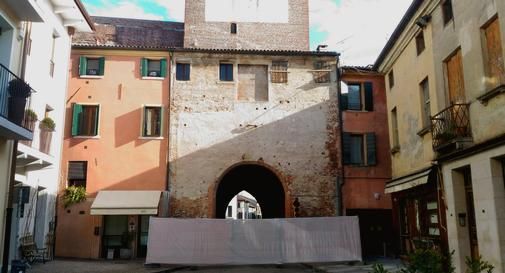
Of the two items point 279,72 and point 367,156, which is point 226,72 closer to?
point 279,72

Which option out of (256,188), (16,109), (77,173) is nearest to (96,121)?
(77,173)

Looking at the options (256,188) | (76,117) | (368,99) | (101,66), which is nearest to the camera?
(76,117)

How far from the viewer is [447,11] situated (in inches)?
501

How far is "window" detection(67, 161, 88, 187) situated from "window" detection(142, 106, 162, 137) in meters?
2.95

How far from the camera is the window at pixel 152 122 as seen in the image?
21.5 meters

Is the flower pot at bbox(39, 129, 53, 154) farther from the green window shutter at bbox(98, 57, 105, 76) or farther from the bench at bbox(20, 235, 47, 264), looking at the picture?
the green window shutter at bbox(98, 57, 105, 76)

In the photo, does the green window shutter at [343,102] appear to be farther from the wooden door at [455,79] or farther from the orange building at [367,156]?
the wooden door at [455,79]

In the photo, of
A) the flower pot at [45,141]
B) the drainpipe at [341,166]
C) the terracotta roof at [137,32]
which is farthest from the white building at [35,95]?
the drainpipe at [341,166]

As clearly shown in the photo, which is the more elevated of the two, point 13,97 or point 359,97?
point 359,97

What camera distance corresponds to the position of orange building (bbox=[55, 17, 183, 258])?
66.4 feet

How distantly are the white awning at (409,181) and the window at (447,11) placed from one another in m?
4.11

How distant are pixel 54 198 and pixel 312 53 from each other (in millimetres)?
13071

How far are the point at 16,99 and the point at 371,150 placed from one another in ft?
50.7

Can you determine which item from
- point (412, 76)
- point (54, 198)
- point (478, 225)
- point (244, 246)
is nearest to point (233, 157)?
Answer: point (244, 246)
